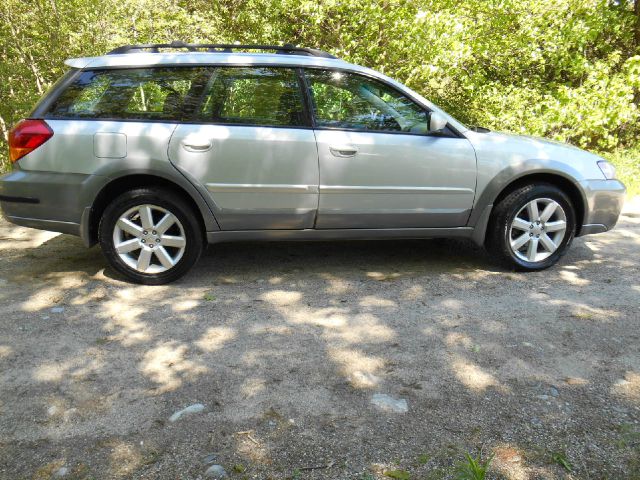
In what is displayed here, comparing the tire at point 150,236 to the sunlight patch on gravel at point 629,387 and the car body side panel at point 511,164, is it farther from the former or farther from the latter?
the sunlight patch on gravel at point 629,387

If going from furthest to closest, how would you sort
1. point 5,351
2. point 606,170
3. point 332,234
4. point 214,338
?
point 606,170
point 332,234
point 214,338
point 5,351

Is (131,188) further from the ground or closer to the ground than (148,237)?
further from the ground

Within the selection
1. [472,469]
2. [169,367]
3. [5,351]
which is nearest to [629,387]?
[472,469]

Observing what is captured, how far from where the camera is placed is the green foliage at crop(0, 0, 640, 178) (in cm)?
838

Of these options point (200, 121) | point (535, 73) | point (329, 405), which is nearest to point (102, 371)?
point (329, 405)

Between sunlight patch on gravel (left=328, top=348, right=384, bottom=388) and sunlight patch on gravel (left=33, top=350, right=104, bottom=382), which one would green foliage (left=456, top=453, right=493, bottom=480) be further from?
sunlight patch on gravel (left=33, top=350, right=104, bottom=382)

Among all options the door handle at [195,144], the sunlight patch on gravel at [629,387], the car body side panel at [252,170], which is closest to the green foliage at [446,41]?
the car body side panel at [252,170]

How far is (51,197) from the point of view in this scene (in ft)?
13.7

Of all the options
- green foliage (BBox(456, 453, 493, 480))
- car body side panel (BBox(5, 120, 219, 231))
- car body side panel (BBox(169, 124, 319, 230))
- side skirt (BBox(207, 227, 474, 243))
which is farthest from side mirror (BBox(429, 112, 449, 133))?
green foliage (BBox(456, 453, 493, 480))

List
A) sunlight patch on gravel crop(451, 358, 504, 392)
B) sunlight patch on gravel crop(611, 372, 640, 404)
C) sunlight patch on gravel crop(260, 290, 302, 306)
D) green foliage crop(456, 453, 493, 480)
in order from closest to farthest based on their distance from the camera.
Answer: green foliage crop(456, 453, 493, 480) → sunlight patch on gravel crop(611, 372, 640, 404) → sunlight patch on gravel crop(451, 358, 504, 392) → sunlight patch on gravel crop(260, 290, 302, 306)

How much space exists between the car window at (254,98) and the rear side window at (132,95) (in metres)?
0.16

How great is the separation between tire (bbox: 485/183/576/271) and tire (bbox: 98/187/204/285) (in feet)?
7.87

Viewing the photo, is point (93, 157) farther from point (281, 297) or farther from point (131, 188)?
point (281, 297)

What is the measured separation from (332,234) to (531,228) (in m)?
1.64
